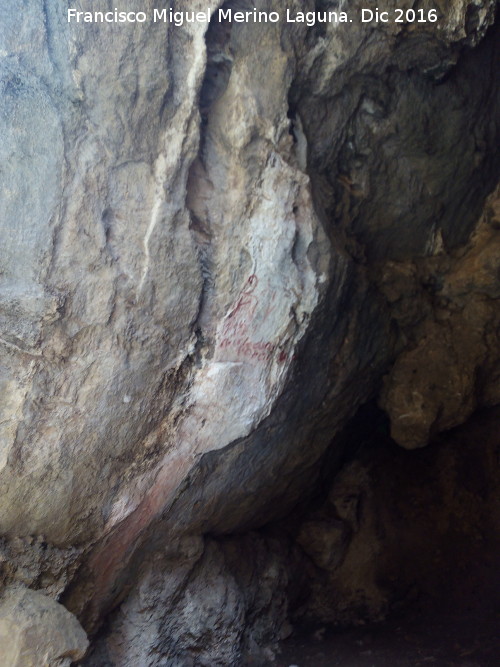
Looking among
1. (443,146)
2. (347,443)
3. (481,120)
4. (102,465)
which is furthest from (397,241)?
(102,465)

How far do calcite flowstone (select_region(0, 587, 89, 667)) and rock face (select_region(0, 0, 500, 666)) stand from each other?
0.07 ft

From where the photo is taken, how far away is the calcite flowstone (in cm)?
190

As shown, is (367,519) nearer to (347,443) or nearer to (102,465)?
(347,443)

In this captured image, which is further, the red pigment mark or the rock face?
the red pigment mark

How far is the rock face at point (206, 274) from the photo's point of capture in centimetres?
189

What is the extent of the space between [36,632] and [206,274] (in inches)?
50.5

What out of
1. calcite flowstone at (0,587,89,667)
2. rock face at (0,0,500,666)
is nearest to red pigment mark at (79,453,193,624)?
rock face at (0,0,500,666)

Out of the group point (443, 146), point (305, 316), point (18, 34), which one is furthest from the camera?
point (443, 146)

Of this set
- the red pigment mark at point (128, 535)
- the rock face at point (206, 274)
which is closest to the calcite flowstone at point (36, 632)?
the rock face at point (206, 274)

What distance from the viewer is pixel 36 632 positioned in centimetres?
196

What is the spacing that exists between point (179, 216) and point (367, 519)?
2.56m

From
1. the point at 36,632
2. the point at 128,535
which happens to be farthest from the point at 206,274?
the point at 36,632

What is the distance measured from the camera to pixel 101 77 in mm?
1852

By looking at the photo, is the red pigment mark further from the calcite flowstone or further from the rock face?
the calcite flowstone
